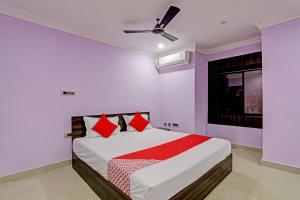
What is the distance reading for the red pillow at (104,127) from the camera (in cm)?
321

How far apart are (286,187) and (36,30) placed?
4996 mm

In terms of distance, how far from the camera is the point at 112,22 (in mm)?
3025

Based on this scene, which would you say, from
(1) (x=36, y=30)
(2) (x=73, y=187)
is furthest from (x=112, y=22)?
(2) (x=73, y=187)

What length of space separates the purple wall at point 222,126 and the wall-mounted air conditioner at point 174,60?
44cm

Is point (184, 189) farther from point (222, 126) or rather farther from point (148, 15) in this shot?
point (222, 126)

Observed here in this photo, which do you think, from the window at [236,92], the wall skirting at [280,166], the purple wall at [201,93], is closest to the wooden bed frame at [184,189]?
the wall skirting at [280,166]

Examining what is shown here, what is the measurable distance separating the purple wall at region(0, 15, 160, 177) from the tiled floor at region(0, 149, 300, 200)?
38cm

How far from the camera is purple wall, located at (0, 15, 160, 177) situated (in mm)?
2580

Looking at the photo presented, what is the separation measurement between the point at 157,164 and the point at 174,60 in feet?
10.8

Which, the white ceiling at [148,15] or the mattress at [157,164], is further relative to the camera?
the white ceiling at [148,15]

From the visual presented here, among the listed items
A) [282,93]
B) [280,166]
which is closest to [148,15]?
[282,93]

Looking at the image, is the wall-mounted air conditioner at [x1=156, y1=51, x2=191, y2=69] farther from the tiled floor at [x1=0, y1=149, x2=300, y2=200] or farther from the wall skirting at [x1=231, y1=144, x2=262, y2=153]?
the tiled floor at [x1=0, y1=149, x2=300, y2=200]

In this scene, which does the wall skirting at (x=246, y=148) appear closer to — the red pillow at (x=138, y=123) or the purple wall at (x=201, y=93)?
the purple wall at (x=201, y=93)

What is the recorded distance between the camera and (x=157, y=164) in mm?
1809
